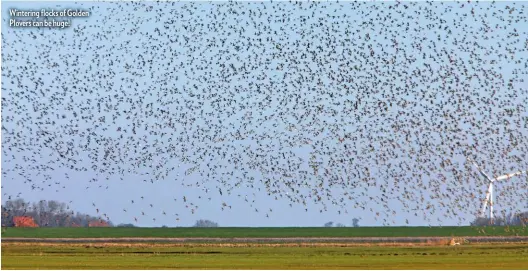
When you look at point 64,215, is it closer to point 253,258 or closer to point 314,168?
point 314,168

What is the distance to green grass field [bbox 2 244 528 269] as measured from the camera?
40.0m

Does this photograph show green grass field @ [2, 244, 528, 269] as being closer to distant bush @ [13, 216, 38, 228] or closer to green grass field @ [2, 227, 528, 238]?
green grass field @ [2, 227, 528, 238]

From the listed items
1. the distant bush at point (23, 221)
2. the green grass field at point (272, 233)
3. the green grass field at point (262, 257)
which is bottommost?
the green grass field at point (262, 257)

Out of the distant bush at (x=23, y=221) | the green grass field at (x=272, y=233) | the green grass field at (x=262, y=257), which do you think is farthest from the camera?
the distant bush at (x=23, y=221)

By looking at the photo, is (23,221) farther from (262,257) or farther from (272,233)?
(262,257)

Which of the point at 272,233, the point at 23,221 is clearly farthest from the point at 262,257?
the point at 23,221

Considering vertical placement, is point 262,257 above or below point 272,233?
below

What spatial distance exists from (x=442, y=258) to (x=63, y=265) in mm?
13064

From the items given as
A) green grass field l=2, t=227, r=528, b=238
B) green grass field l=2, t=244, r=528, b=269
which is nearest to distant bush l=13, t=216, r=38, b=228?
green grass field l=2, t=227, r=528, b=238

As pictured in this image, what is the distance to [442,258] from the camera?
44.0 meters

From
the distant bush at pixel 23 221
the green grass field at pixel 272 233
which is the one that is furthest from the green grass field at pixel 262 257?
the distant bush at pixel 23 221

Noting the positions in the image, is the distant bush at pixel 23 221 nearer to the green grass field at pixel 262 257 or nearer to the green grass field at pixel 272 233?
the green grass field at pixel 272 233

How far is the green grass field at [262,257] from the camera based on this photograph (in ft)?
131

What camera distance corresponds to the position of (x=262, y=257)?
45688 millimetres
